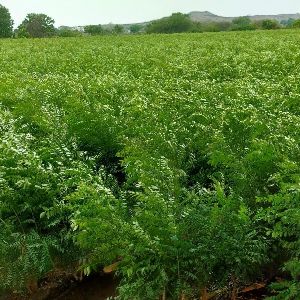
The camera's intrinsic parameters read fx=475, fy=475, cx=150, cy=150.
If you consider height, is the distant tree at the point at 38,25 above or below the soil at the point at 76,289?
above

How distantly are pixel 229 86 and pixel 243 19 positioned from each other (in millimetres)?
115053

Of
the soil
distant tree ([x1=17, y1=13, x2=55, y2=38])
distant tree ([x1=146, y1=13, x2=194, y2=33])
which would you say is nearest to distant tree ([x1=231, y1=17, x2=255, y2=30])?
distant tree ([x1=146, y1=13, x2=194, y2=33])

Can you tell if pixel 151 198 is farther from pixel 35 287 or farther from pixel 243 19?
pixel 243 19

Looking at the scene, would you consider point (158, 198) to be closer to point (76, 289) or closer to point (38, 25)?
point (76, 289)

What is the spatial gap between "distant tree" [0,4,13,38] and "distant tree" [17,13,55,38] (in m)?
2.32

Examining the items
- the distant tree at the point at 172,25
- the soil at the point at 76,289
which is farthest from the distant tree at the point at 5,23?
the soil at the point at 76,289

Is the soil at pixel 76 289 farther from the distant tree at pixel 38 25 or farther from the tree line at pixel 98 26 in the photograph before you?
the distant tree at pixel 38 25

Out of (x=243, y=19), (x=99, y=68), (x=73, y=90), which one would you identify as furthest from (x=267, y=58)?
(x=243, y=19)

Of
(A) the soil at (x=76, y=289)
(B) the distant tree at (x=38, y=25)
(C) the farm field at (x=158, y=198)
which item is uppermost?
(B) the distant tree at (x=38, y=25)

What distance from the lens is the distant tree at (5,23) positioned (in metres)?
85.1

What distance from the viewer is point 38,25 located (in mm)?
94750

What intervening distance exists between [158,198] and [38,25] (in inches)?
3813

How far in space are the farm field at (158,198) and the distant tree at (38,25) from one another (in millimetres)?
85464

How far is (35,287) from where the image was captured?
5.01 m
